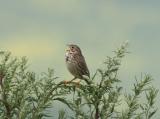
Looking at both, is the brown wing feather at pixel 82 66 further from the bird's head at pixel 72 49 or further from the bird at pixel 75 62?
the bird's head at pixel 72 49

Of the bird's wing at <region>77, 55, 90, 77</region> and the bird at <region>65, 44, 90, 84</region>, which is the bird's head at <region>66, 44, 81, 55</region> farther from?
the bird's wing at <region>77, 55, 90, 77</region>

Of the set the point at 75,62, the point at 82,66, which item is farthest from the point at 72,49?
the point at 82,66

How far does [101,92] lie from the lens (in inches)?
193

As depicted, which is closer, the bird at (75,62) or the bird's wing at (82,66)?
the bird's wing at (82,66)

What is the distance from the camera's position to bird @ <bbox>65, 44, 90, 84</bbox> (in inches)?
523

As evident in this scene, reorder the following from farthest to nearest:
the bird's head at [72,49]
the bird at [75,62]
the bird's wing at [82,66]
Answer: the bird's head at [72,49]
the bird at [75,62]
the bird's wing at [82,66]

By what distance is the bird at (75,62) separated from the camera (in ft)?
→ 43.6

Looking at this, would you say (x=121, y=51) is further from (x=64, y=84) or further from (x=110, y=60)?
(x=64, y=84)

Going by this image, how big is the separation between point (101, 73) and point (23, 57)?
1800 mm

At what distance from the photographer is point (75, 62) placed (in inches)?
568

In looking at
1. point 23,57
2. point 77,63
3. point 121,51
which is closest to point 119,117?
point 121,51

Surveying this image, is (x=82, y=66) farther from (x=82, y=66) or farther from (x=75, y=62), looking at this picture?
(x=75, y=62)

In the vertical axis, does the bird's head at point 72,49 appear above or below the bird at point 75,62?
above

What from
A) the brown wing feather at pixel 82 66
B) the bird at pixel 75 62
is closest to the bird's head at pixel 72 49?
the bird at pixel 75 62
